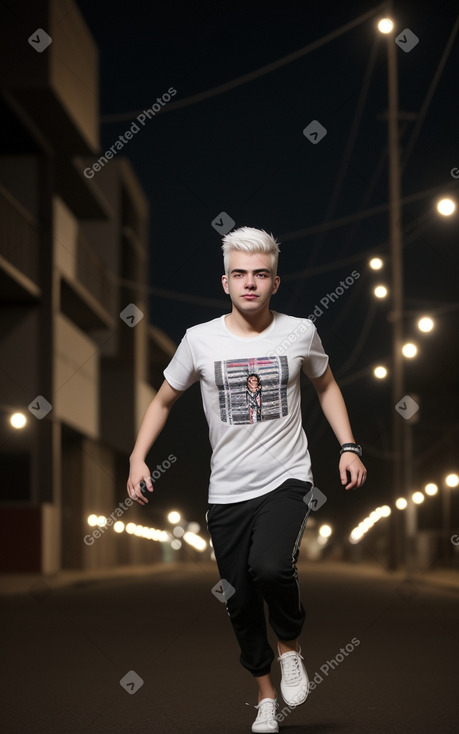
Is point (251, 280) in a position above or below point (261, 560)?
above

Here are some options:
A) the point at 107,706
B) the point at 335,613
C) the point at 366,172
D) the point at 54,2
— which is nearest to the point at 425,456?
the point at 366,172

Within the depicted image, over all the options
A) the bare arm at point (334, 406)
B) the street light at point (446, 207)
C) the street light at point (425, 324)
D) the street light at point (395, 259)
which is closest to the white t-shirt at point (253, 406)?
the bare arm at point (334, 406)

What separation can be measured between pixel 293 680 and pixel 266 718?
26 cm

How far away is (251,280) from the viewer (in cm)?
573

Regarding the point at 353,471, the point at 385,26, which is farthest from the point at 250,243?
the point at 385,26

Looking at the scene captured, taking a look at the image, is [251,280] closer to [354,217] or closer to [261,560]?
[261,560]

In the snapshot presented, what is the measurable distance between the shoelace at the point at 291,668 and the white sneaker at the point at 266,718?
0.20 metres

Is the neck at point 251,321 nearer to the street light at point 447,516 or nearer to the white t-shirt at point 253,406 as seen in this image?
the white t-shirt at point 253,406

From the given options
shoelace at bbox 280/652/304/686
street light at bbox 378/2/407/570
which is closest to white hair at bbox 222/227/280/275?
shoelace at bbox 280/652/304/686

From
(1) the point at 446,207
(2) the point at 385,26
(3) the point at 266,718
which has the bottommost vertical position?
(3) the point at 266,718

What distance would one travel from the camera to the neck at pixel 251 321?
5.81 meters

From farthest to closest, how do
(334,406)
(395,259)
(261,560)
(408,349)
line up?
(395,259) → (408,349) → (334,406) → (261,560)

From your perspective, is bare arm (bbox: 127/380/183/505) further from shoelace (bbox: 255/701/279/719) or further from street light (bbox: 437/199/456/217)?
street light (bbox: 437/199/456/217)

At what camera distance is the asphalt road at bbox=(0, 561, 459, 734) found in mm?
6406
